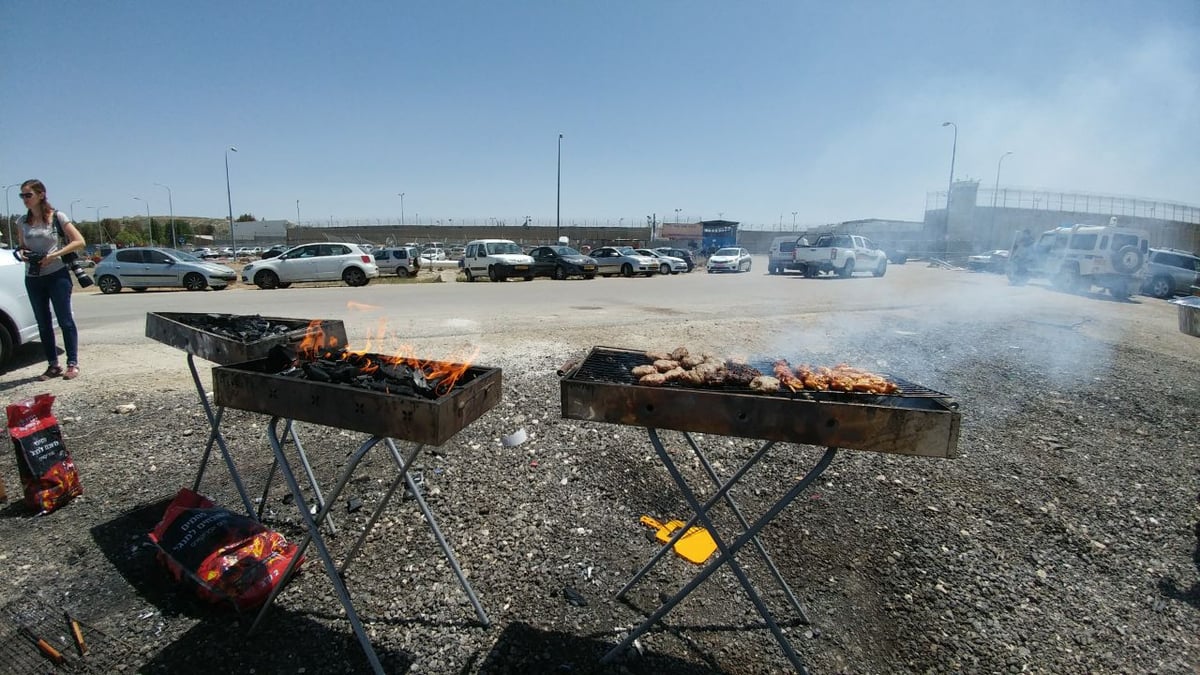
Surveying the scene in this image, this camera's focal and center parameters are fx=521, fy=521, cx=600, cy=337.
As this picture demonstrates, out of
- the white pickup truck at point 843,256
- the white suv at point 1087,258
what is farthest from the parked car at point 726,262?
the white suv at point 1087,258

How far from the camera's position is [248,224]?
3140 inches

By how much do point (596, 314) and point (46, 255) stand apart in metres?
7.43

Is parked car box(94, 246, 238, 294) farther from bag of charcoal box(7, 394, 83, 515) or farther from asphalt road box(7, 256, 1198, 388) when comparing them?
bag of charcoal box(7, 394, 83, 515)

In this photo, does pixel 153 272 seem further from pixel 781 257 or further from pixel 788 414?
pixel 781 257

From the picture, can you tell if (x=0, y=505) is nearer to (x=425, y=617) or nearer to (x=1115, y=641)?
(x=425, y=617)

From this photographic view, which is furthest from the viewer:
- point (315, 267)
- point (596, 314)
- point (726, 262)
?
point (726, 262)

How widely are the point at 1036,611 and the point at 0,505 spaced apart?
17.4 ft

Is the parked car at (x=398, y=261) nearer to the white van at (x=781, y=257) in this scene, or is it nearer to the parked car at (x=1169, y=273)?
the white van at (x=781, y=257)

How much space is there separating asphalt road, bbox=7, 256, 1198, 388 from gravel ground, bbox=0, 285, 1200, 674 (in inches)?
64.4

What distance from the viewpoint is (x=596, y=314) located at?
33.6ft

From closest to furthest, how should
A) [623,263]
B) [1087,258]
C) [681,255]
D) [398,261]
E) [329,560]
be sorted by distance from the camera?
1. [329,560]
2. [1087,258]
3. [623,263]
4. [398,261]
5. [681,255]

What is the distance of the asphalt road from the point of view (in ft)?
22.4

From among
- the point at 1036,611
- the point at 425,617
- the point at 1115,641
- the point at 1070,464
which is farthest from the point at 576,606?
the point at 1070,464

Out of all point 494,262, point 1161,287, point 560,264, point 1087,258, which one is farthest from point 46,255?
point 1161,287
